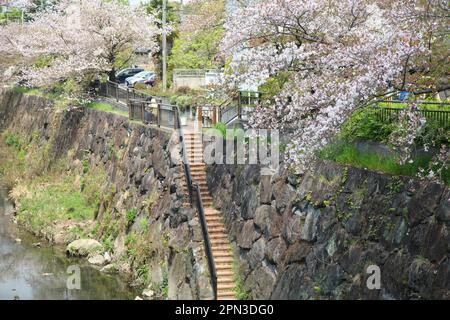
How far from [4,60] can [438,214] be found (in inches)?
1423

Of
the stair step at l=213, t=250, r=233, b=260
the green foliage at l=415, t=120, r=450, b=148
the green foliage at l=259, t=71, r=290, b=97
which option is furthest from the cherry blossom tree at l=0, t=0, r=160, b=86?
the green foliage at l=415, t=120, r=450, b=148

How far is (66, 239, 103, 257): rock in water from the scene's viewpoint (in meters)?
23.6

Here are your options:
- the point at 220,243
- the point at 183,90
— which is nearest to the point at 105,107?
the point at 183,90

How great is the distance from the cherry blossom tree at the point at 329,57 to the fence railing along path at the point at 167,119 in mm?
3454

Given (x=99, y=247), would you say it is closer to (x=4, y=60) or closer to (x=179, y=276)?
(x=179, y=276)

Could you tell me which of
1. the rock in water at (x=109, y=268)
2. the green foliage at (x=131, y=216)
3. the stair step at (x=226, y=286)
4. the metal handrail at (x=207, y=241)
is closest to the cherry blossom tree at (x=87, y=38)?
the green foliage at (x=131, y=216)

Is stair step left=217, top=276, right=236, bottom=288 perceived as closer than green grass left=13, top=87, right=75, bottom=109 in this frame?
Yes

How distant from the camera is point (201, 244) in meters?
19.0

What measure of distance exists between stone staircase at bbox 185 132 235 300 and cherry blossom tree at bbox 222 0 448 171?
3652 mm

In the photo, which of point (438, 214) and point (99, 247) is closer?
point (438, 214)

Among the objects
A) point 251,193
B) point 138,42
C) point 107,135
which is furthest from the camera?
point 138,42

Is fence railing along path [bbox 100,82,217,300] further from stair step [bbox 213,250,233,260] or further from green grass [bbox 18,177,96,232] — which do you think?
green grass [bbox 18,177,96,232]
